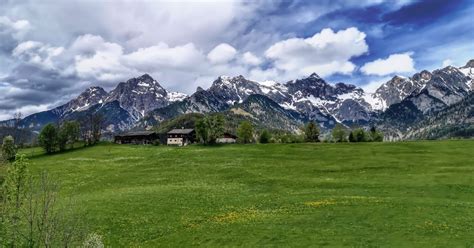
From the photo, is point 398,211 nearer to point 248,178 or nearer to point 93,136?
point 248,178

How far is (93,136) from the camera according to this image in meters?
179

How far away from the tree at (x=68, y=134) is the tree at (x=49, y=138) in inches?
90.8

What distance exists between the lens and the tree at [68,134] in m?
154

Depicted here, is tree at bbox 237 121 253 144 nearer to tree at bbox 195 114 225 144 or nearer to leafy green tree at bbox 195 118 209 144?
tree at bbox 195 114 225 144

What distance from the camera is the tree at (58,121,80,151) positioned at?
506 ft

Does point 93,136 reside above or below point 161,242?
above

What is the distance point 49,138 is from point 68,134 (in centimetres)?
900

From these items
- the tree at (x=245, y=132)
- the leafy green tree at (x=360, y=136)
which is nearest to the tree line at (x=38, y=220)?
the tree at (x=245, y=132)

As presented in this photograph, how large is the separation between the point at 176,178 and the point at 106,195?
743 inches

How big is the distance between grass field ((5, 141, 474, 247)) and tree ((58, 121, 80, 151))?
4015 centimetres

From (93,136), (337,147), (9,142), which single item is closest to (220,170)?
(337,147)

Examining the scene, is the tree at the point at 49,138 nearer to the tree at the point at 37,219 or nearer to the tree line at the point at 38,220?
the tree line at the point at 38,220

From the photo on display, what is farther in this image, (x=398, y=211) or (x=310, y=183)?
(x=310, y=183)

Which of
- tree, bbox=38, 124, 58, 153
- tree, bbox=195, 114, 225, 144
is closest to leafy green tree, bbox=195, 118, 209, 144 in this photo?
tree, bbox=195, 114, 225, 144
